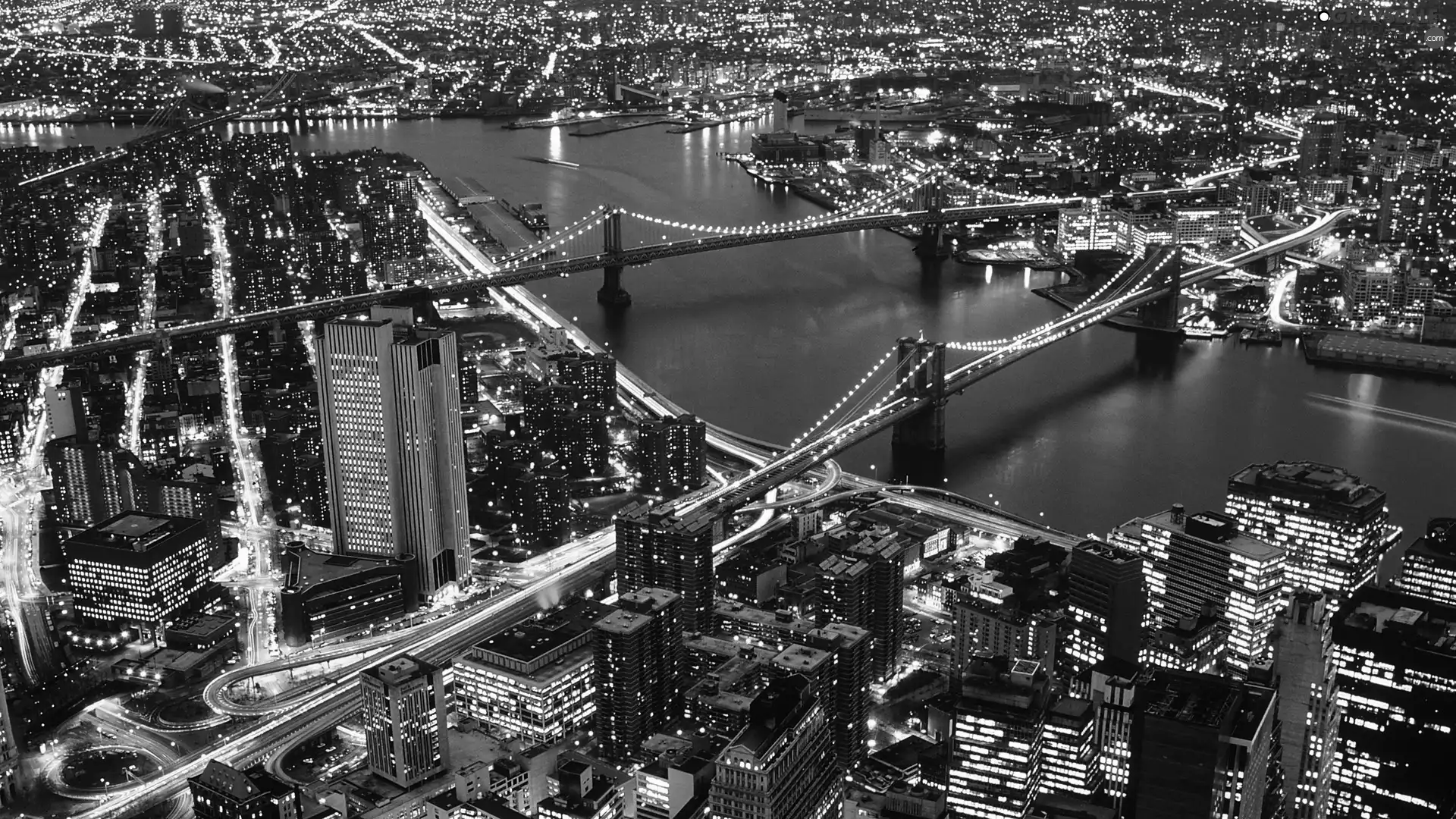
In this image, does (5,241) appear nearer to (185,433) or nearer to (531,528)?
(185,433)

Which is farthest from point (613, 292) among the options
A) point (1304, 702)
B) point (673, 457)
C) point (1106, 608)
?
Result: point (1304, 702)

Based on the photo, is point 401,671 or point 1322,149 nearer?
point 401,671

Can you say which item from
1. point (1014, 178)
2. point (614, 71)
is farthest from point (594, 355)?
point (614, 71)

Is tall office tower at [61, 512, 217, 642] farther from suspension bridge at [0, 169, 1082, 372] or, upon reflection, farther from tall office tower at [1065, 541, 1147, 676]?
tall office tower at [1065, 541, 1147, 676]

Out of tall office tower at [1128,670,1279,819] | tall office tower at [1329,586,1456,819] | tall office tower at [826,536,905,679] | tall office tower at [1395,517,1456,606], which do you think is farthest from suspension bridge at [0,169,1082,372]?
tall office tower at [1128,670,1279,819]

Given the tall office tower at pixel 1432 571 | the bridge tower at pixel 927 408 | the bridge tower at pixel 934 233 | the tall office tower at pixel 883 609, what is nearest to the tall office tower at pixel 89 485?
the tall office tower at pixel 883 609

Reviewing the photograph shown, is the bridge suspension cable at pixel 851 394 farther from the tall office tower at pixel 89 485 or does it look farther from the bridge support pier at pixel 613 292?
the tall office tower at pixel 89 485

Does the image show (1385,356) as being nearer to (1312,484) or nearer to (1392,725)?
(1312,484)
